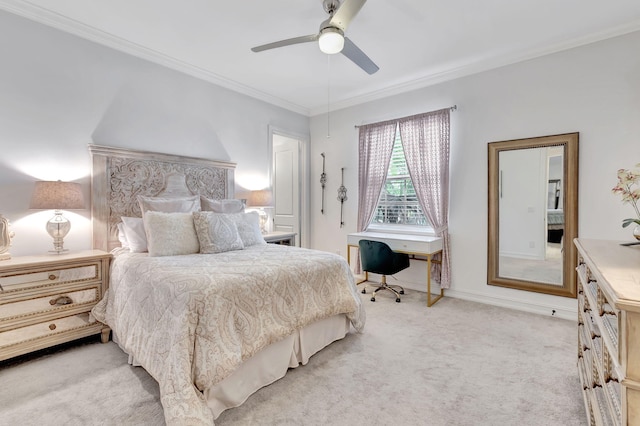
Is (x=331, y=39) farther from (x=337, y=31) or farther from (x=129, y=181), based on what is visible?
(x=129, y=181)

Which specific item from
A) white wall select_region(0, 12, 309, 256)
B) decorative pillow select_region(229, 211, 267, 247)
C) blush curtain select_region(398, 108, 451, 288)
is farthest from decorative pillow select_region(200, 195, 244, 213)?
blush curtain select_region(398, 108, 451, 288)

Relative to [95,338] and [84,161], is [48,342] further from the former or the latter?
[84,161]

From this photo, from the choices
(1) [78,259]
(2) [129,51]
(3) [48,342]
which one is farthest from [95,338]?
(2) [129,51]

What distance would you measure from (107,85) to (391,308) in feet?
12.2

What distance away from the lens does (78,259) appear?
245cm

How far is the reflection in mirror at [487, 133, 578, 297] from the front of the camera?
3.09 m

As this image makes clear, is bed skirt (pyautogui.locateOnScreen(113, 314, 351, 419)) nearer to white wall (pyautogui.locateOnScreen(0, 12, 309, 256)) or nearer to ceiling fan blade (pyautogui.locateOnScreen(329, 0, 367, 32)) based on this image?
white wall (pyautogui.locateOnScreen(0, 12, 309, 256))

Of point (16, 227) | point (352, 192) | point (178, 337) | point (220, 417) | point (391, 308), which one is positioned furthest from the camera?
point (352, 192)

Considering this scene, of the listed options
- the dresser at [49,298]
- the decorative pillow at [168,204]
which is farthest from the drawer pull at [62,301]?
the decorative pillow at [168,204]

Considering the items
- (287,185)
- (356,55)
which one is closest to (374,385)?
(356,55)

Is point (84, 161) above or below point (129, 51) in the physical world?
below

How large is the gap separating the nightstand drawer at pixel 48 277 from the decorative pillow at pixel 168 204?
2.09 feet

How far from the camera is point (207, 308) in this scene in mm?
1665

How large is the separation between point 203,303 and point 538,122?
3.60m
